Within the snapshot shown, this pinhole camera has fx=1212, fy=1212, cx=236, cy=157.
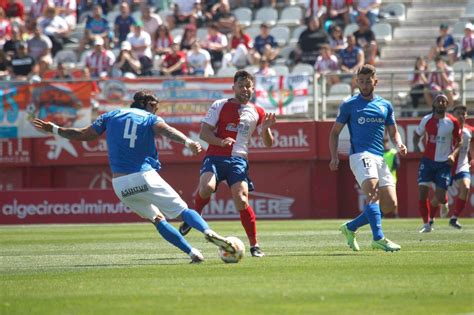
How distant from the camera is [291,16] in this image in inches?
1393

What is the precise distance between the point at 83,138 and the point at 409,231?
900cm

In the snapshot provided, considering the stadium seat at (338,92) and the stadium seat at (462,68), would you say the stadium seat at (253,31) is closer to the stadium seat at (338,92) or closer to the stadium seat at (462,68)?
the stadium seat at (338,92)

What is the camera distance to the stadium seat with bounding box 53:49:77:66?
3598cm

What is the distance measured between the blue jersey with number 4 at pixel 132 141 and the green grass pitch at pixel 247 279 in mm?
1218

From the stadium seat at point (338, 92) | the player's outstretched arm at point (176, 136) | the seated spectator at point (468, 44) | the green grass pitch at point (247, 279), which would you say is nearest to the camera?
the green grass pitch at point (247, 279)

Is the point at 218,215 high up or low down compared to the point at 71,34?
down

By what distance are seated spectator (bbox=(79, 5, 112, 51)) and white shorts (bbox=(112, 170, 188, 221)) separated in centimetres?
2201

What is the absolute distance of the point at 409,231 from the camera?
72.3 feet

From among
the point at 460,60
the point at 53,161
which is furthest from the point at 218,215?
the point at 460,60

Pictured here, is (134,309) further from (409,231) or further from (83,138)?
(409,231)

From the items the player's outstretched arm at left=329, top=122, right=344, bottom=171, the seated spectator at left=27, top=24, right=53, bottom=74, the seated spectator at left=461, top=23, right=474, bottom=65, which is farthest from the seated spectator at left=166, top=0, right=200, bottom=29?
the player's outstretched arm at left=329, top=122, right=344, bottom=171

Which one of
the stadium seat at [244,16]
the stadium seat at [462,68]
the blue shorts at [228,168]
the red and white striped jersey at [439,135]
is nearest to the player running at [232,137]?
the blue shorts at [228,168]

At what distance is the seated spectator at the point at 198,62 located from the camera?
106 feet

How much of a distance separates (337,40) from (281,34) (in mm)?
2661
